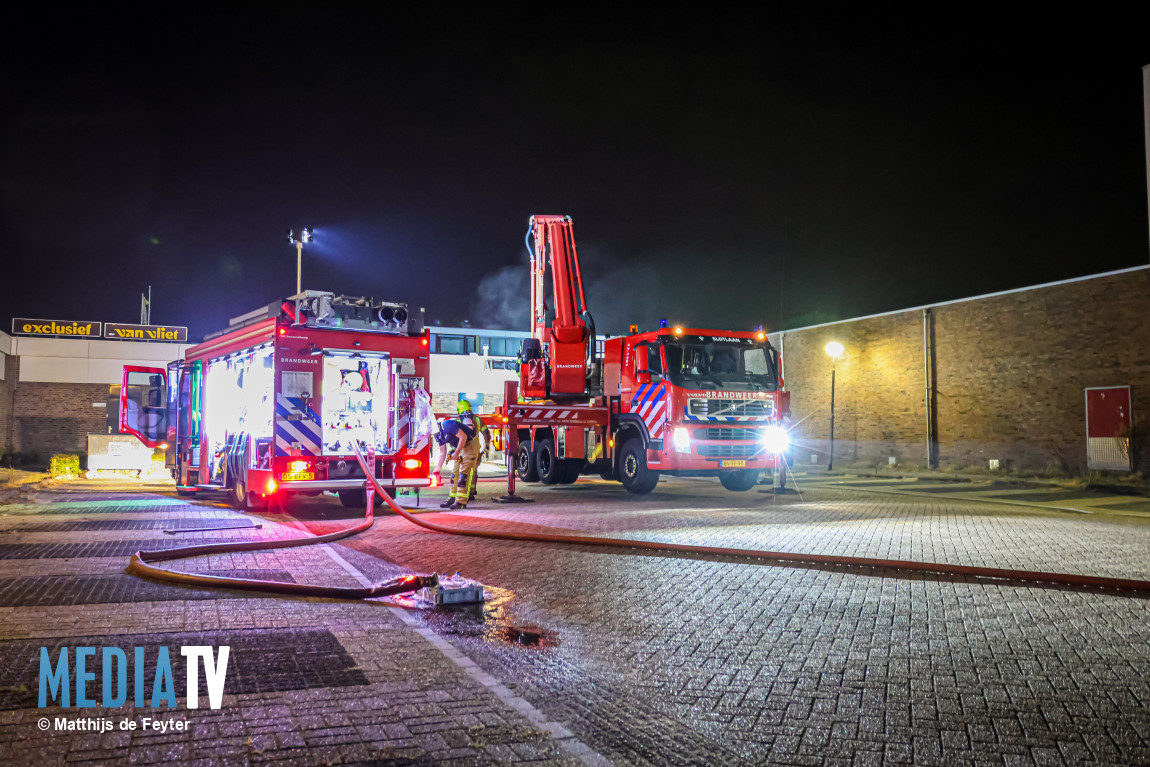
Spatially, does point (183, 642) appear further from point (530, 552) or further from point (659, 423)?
point (659, 423)

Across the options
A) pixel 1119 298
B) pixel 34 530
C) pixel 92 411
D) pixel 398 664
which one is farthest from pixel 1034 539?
pixel 92 411

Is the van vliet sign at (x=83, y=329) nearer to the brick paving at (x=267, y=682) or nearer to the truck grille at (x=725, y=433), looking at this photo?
the truck grille at (x=725, y=433)

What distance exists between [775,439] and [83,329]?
103 feet

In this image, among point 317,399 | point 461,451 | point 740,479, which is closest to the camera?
point 317,399

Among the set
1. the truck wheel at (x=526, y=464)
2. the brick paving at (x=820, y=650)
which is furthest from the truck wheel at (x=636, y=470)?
the brick paving at (x=820, y=650)

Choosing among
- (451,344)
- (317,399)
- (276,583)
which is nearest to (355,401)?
(317,399)

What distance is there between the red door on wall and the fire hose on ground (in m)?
14.7

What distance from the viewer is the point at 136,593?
6250 mm

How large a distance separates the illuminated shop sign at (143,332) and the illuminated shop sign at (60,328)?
46 centimetres

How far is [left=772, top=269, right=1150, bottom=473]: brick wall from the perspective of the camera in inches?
775

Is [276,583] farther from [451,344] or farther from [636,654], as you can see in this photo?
[451,344]

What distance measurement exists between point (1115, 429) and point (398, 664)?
19.9 m

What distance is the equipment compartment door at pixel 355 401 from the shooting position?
12.5m

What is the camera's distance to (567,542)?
8.83 m
